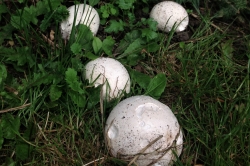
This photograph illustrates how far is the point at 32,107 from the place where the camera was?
2406 millimetres

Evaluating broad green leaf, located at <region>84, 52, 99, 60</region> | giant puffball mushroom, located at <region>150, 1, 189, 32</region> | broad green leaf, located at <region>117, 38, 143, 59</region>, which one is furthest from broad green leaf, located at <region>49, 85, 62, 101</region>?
giant puffball mushroom, located at <region>150, 1, 189, 32</region>

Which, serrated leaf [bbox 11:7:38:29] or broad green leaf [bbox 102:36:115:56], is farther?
broad green leaf [bbox 102:36:115:56]

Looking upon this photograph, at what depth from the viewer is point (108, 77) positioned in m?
2.46

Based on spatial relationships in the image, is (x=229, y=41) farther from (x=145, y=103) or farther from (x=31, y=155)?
(x=31, y=155)

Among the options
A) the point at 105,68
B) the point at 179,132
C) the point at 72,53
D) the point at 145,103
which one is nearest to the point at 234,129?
the point at 179,132

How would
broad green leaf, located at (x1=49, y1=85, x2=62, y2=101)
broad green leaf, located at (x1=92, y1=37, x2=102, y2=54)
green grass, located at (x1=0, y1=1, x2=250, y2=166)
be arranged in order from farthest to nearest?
broad green leaf, located at (x1=92, y1=37, x2=102, y2=54) → broad green leaf, located at (x1=49, y1=85, x2=62, y2=101) → green grass, located at (x1=0, y1=1, x2=250, y2=166)

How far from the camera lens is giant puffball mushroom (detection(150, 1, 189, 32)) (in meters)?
2.98

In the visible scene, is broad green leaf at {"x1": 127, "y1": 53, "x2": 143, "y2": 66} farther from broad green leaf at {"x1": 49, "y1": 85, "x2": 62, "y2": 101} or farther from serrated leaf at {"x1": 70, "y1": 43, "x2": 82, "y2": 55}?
broad green leaf at {"x1": 49, "y1": 85, "x2": 62, "y2": 101}

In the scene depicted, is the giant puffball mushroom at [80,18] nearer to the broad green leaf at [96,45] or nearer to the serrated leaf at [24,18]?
the broad green leaf at [96,45]

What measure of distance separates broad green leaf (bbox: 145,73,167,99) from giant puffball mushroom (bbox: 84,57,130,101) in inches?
7.4

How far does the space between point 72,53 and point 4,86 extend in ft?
1.75

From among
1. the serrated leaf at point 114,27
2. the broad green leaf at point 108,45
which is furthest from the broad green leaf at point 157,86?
the serrated leaf at point 114,27

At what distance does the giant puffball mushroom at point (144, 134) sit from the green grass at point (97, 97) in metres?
0.10

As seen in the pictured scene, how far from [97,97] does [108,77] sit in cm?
16
